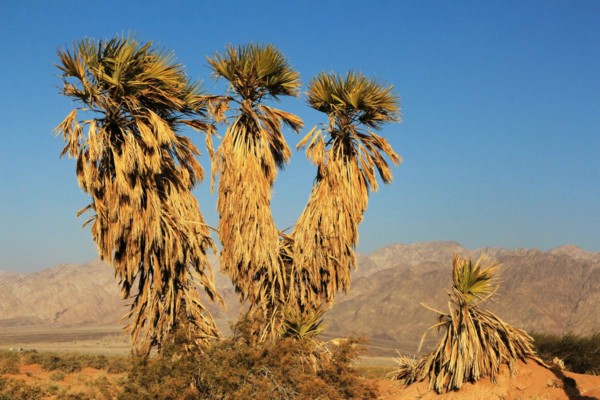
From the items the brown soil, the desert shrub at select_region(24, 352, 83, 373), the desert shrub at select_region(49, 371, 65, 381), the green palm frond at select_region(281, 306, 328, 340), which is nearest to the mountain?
the desert shrub at select_region(24, 352, 83, 373)

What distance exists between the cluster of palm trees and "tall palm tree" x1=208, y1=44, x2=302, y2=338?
0.09 feet

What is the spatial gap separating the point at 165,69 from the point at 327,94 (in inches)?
152

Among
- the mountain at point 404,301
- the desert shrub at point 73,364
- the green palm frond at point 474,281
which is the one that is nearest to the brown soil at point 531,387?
the green palm frond at point 474,281

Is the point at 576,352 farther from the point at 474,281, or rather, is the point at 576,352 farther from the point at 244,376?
the point at 244,376

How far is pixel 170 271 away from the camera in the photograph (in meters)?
12.4

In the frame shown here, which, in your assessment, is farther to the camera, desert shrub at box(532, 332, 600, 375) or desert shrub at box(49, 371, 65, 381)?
desert shrub at box(49, 371, 65, 381)

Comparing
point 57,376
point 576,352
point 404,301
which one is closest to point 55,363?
point 57,376

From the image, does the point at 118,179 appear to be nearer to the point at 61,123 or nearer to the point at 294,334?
the point at 61,123

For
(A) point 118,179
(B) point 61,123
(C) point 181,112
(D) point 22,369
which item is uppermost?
(C) point 181,112

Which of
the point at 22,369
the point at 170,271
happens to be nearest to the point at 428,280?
the point at 22,369

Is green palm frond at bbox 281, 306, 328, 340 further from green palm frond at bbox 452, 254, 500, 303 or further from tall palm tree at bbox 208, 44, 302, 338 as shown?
green palm frond at bbox 452, 254, 500, 303

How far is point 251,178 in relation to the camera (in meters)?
13.5

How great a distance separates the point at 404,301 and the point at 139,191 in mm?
98180

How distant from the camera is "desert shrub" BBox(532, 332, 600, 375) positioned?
16.0 meters
